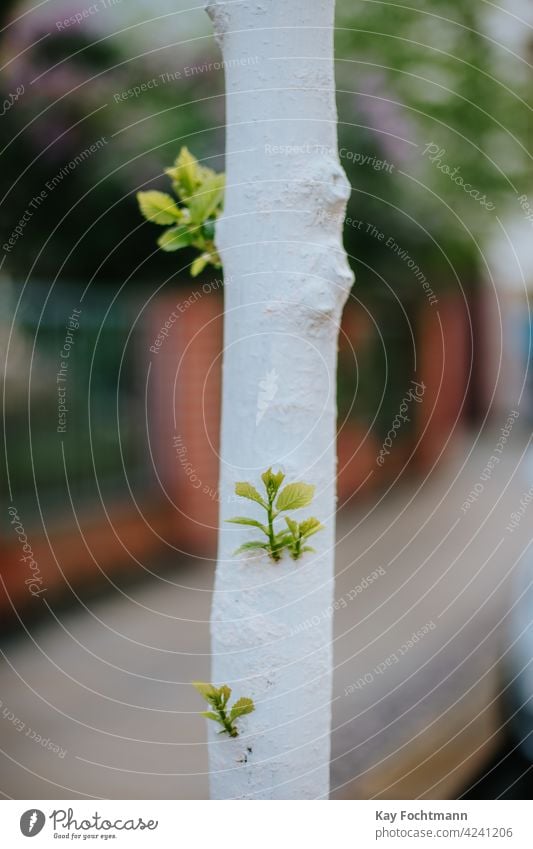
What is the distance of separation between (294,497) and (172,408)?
1.47m

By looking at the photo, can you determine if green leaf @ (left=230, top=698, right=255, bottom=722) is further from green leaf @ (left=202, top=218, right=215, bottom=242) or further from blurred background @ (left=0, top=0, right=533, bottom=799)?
blurred background @ (left=0, top=0, right=533, bottom=799)

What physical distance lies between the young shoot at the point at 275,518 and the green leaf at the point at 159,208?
0.15m

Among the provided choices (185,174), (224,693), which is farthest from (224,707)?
(185,174)

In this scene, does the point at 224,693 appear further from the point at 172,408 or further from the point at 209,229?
the point at 172,408

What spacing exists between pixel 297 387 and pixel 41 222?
1.35m

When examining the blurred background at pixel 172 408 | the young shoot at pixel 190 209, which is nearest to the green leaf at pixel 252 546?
the young shoot at pixel 190 209

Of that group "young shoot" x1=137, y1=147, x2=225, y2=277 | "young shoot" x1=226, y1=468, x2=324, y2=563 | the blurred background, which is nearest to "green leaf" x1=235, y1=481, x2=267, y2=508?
"young shoot" x1=226, y1=468, x2=324, y2=563

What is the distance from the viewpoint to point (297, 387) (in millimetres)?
376

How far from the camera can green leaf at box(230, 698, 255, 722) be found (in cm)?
38

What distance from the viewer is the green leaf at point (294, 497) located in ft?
1.16

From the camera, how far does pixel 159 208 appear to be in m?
0.44

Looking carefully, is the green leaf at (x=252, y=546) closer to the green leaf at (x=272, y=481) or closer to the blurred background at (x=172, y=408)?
the green leaf at (x=272, y=481)
